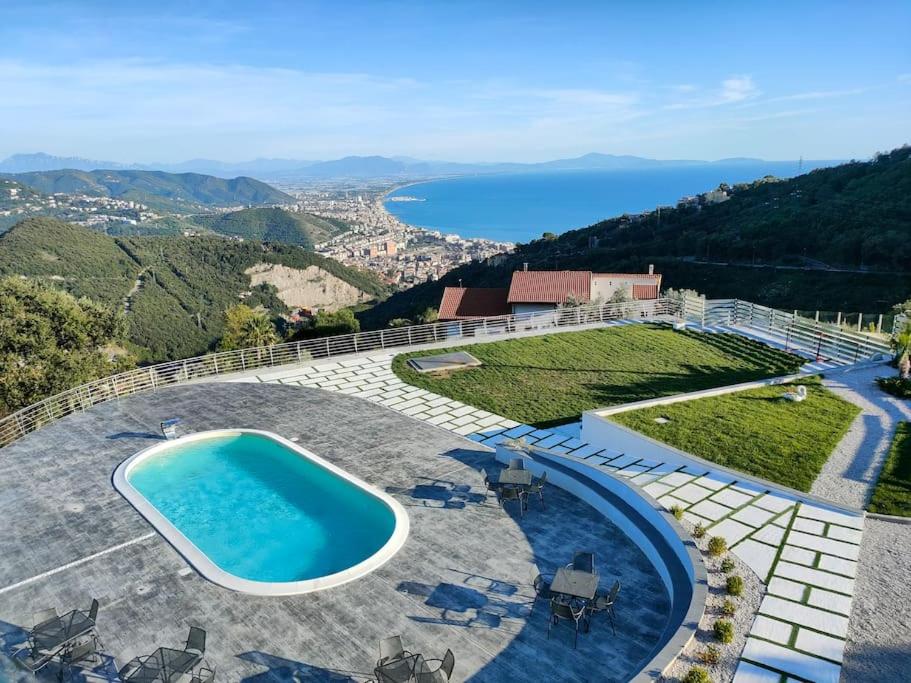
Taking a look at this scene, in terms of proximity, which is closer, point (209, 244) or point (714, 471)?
point (714, 471)

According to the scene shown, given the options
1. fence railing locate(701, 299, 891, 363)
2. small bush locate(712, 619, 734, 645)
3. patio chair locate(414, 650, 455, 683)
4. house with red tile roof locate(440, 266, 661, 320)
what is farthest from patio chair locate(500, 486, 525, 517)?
house with red tile roof locate(440, 266, 661, 320)

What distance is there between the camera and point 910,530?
31.6 ft

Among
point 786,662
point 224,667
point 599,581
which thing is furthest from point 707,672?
point 224,667

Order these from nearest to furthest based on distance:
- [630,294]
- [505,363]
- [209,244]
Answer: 1. [505,363]
2. [630,294]
3. [209,244]

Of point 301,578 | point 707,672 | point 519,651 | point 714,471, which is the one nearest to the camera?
point 707,672

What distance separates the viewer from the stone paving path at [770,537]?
22.4 ft

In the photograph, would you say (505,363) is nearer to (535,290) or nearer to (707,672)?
(535,290)

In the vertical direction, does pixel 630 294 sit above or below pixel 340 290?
above

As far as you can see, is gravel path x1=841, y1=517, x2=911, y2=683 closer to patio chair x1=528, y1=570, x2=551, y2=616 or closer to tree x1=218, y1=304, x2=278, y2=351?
patio chair x1=528, y1=570, x2=551, y2=616

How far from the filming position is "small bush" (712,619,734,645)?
6.95 metres

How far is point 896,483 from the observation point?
436 inches

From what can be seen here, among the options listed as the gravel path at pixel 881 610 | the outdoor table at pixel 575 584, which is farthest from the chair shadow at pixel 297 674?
the gravel path at pixel 881 610

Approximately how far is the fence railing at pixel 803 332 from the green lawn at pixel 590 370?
137 centimetres

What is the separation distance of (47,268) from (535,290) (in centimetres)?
7512
